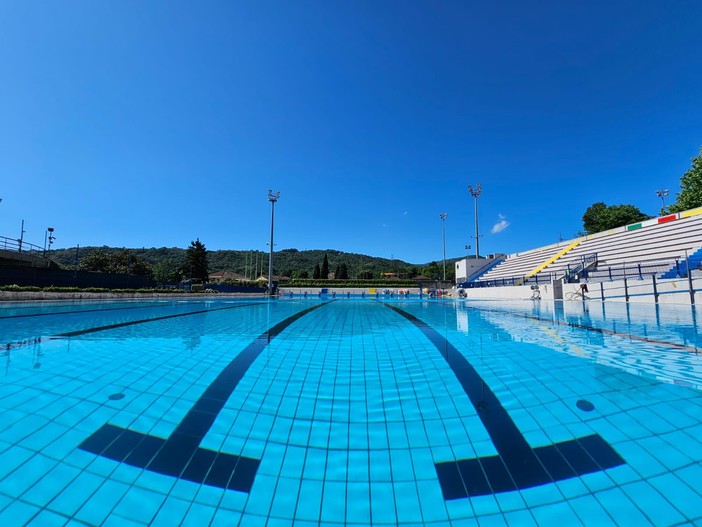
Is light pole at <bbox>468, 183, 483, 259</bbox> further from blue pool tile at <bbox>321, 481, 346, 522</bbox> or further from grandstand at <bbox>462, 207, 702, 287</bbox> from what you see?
blue pool tile at <bbox>321, 481, 346, 522</bbox>

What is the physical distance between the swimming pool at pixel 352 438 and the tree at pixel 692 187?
27.5 metres

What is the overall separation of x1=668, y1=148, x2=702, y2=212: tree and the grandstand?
202 inches

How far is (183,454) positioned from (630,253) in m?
24.1

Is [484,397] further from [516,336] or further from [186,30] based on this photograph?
[186,30]

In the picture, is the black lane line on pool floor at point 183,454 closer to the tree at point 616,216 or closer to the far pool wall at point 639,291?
the far pool wall at point 639,291

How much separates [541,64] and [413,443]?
1951 centimetres

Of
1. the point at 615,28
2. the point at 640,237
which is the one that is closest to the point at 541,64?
the point at 615,28

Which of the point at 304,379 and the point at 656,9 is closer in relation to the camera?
the point at 304,379

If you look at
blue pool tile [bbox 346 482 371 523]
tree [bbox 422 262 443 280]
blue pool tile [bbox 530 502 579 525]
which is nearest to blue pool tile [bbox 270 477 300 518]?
blue pool tile [bbox 346 482 371 523]

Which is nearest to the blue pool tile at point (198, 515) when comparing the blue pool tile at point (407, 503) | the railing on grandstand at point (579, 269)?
the blue pool tile at point (407, 503)

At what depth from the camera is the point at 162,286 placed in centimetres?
2450

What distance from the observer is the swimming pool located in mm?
1397

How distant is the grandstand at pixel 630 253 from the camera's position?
13.2 meters

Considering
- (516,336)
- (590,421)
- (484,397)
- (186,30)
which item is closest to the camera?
(590,421)
